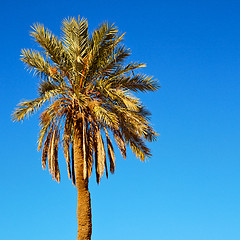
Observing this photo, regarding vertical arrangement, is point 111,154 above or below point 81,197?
above

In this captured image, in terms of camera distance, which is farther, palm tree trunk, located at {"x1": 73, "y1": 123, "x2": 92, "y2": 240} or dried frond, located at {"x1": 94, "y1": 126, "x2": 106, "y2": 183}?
dried frond, located at {"x1": 94, "y1": 126, "x2": 106, "y2": 183}

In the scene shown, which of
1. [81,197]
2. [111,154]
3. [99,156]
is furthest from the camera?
[111,154]

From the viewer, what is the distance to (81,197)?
2531cm

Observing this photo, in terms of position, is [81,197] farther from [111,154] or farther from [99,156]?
[111,154]

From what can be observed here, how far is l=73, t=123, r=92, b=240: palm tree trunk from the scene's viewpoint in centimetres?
2486

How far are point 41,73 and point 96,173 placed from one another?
5.10 m

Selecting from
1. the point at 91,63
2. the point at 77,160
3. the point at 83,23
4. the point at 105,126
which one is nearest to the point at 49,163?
the point at 77,160

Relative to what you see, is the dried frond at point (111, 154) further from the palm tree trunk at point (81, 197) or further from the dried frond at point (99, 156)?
A: the palm tree trunk at point (81, 197)

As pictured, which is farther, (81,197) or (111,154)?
(111,154)

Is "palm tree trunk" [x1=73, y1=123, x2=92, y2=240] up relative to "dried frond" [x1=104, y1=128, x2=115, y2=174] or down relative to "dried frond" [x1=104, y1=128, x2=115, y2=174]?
down

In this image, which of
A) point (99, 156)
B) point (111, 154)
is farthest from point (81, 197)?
point (111, 154)

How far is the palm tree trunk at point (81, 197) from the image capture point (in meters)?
24.9

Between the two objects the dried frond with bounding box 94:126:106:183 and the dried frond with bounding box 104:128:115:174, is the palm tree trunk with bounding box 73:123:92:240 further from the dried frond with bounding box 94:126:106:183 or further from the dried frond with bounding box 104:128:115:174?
the dried frond with bounding box 104:128:115:174

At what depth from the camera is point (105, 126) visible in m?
26.4
